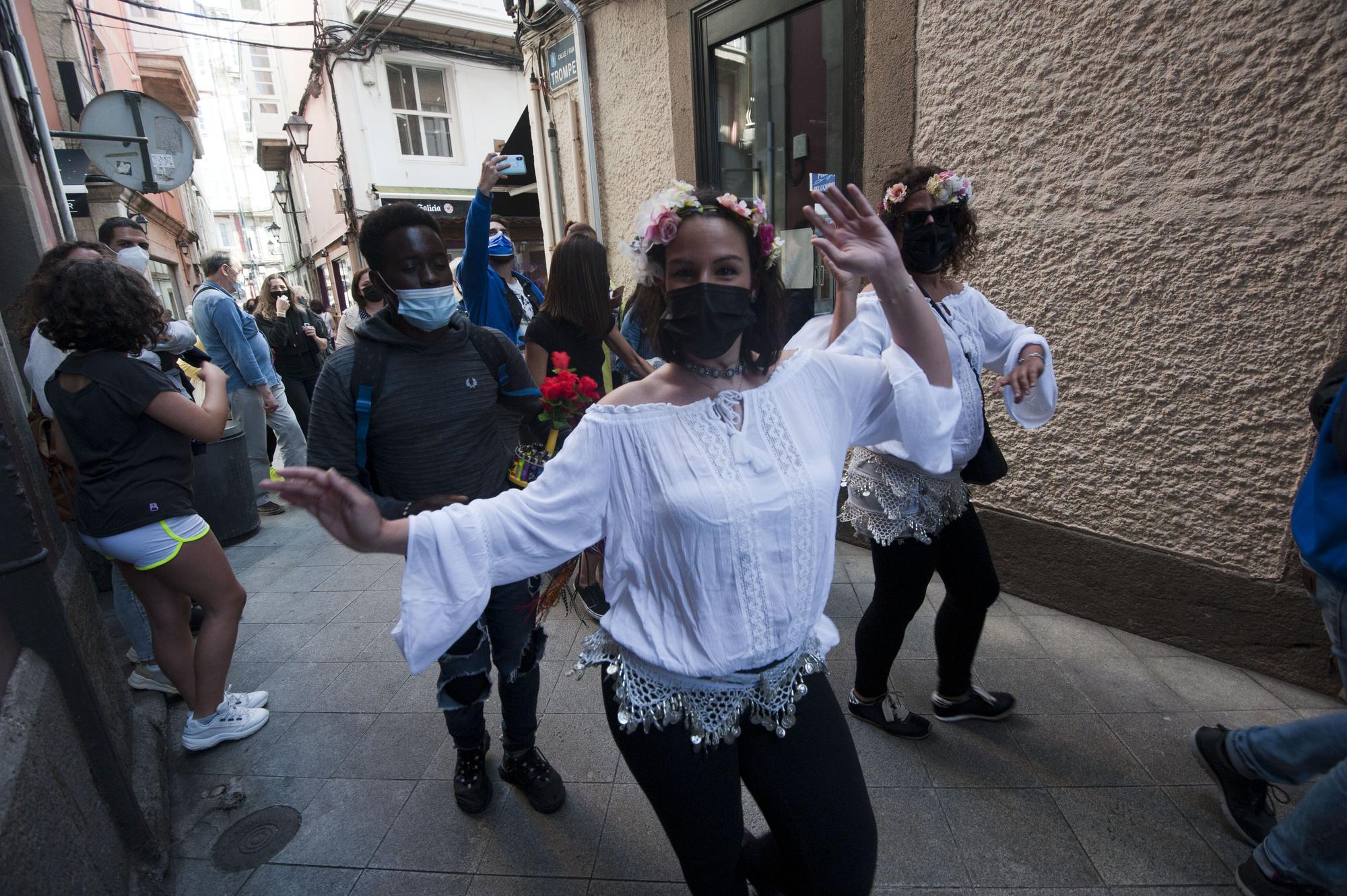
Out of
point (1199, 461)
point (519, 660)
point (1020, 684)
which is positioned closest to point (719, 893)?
point (519, 660)

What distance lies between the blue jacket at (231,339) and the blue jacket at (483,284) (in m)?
2.25

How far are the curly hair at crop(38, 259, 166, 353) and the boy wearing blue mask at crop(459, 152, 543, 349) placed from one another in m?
1.29

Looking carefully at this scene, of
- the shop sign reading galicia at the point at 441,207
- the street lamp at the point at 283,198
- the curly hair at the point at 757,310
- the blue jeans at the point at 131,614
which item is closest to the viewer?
the curly hair at the point at 757,310

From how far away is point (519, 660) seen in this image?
2312mm

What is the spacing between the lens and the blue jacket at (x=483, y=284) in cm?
310

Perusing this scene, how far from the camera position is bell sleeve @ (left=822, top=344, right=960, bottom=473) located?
1.60 meters

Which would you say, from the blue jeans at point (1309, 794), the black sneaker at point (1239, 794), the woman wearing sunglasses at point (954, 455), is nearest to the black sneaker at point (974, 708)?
the woman wearing sunglasses at point (954, 455)

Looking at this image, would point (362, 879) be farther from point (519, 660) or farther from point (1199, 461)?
point (1199, 461)

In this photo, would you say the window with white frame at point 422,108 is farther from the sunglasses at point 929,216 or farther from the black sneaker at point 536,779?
the black sneaker at point 536,779

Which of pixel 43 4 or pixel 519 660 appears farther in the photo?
pixel 43 4

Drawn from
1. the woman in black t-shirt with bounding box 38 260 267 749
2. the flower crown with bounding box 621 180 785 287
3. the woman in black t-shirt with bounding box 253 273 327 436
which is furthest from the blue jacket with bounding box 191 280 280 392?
the flower crown with bounding box 621 180 785 287

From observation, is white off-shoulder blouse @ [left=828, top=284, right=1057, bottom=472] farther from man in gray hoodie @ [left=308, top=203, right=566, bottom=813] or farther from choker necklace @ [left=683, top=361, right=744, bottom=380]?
man in gray hoodie @ [left=308, top=203, right=566, bottom=813]

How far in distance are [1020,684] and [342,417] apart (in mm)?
2970

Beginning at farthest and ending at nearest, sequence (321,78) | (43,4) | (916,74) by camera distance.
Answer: (321,78) → (43,4) → (916,74)
